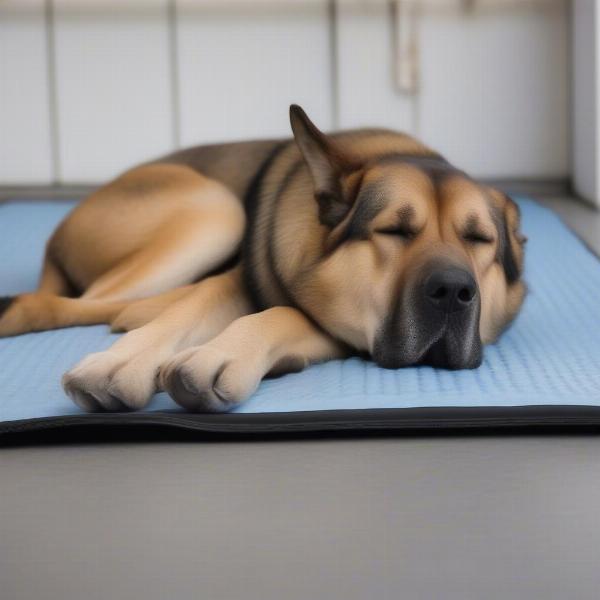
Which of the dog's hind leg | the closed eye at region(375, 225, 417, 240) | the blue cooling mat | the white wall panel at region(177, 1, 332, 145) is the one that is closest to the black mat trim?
the blue cooling mat

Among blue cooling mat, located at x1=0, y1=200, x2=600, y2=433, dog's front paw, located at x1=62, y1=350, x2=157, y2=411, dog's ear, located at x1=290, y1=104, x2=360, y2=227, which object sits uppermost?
dog's ear, located at x1=290, y1=104, x2=360, y2=227

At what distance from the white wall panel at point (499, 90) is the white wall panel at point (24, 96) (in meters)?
1.47

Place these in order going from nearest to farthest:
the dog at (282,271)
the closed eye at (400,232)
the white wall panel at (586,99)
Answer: the dog at (282,271) → the closed eye at (400,232) → the white wall panel at (586,99)

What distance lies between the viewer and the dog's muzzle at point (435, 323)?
1.78 metres

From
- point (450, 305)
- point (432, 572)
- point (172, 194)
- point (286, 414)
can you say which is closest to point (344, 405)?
point (286, 414)

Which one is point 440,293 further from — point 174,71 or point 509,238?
point 174,71

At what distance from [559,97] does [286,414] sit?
3.25m

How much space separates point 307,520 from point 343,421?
206 mm

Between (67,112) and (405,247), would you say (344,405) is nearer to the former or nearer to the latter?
(405,247)

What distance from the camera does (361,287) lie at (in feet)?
6.23

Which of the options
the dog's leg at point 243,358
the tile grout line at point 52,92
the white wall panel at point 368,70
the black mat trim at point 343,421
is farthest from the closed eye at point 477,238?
the tile grout line at point 52,92

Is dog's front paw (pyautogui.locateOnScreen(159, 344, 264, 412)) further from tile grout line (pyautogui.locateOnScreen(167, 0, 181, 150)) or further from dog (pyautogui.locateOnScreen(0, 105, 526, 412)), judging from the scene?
tile grout line (pyautogui.locateOnScreen(167, 0, 181, 150))

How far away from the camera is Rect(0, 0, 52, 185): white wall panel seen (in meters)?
4.55

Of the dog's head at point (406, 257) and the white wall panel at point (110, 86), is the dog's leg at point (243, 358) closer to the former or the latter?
the dog's head at point (406, 257)
